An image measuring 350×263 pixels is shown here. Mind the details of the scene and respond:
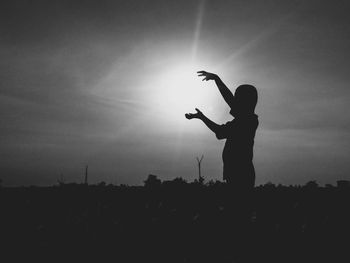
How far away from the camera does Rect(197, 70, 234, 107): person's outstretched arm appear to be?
14.0 ft

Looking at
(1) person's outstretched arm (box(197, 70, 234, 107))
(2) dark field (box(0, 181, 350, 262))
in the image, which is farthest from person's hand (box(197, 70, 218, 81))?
(2) dark field (box(0, 181, 350, 262))

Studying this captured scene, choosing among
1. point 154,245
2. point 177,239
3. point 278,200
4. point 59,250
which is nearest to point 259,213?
point 278,200

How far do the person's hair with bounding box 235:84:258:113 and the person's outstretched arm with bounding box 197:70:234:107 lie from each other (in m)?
0.22

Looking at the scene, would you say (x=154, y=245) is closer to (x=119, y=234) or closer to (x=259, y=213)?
(x=119, y=234)

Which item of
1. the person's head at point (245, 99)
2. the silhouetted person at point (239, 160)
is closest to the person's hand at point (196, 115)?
the silhouetted person at point (239, 160)

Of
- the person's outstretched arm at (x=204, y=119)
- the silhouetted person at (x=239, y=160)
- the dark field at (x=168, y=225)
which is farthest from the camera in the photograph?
the dark field at (x=168, y=225)

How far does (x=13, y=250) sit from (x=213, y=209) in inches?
204

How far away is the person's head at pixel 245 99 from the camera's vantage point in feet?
13.2

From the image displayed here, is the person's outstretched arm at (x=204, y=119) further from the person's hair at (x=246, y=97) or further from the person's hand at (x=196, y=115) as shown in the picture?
the person's hair at (x=246, y=97)

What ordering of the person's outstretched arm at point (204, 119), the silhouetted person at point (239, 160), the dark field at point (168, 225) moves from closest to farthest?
1. the silhouetted person at point (239, 160)
2. the person's outstretched arm at point (204, 119)
3. the dark field at point (168, 225)

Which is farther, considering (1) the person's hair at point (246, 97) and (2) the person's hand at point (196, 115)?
(2) the person's hand at point (196, 115)

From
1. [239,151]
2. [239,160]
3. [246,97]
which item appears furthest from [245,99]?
[239,160]

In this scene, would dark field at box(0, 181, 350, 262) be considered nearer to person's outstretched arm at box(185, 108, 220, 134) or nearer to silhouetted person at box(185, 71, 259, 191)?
silhouetted person at box(185, 71, 259, 191)

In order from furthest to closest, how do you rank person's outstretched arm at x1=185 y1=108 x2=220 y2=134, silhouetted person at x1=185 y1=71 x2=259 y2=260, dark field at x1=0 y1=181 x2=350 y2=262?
dark field at x1=0 y1=181 x2=350 y2=262
person's outstretched arm at x1=185 y1=108 x2=220 y2=134
silhouetted person at x1=185 y1=71 x2=259 y2=260
